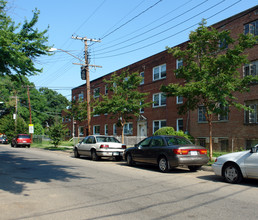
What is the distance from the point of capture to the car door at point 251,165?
331 inches

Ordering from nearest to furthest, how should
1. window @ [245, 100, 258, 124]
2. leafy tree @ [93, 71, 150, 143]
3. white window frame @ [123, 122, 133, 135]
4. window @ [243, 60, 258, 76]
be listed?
window @ [245, 100, 258, 124] < window @ [243, 60, 258, 76] < leafy tree @ [93, 71, 150, 143] < white window frame @ [123, 122, 133, 135]

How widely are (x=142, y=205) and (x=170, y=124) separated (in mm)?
22713

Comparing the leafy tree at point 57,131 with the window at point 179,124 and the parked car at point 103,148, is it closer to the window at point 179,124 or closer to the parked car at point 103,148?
the window at point 179,124

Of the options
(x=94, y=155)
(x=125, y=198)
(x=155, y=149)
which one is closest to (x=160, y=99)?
(x=94, y=155)

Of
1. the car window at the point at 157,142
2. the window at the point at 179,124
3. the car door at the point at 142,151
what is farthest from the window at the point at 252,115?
the car window at the point at 157,142

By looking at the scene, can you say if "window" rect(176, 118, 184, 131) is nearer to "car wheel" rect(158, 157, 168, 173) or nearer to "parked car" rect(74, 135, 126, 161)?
"parked car" rect(74, 135, 126, 161)

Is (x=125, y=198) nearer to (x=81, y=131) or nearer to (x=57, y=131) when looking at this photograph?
(x=57, y=131)

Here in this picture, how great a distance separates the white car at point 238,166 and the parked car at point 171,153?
1.89 meters

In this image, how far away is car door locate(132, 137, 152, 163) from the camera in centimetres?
1297

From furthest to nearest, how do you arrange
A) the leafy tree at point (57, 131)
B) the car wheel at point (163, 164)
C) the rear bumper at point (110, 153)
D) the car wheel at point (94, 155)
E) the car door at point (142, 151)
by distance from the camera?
→ the leafy tree at point (57, 131) → the car wheel at point (94, 155) → the rear bumper at point (110, 153) → the car door at point (142, 151) → the car wheel at point (163, 164)

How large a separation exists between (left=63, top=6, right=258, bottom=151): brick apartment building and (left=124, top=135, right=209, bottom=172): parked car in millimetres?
7262

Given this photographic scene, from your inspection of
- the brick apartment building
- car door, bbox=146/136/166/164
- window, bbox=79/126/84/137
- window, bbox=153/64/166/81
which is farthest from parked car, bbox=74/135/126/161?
window, bbox=79/126/84/137

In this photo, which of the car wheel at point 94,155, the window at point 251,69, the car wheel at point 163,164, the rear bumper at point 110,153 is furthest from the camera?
the window at point 251,69

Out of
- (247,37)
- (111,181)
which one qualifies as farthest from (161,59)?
(111,181)
